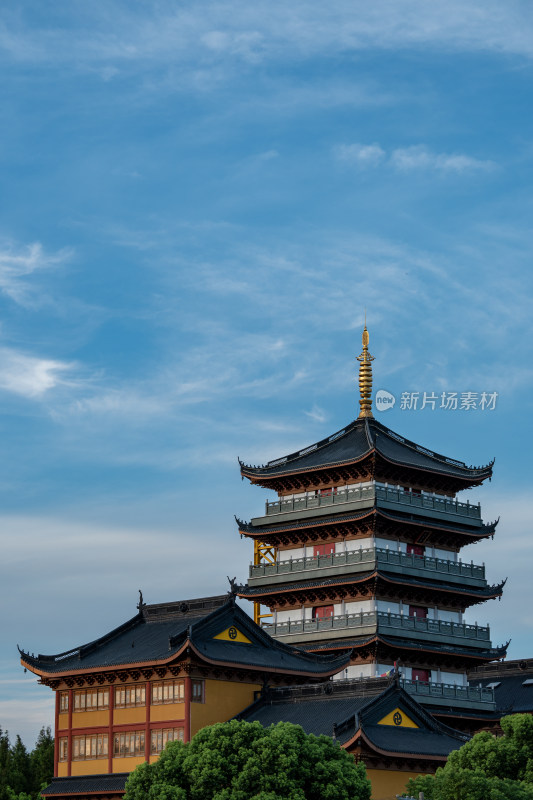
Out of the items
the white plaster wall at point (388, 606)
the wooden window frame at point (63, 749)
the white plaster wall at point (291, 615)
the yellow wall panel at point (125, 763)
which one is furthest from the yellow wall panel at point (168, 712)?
the white plaster wall at point (388, 606)

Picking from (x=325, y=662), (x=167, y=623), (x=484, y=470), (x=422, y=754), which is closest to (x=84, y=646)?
(x=167, y=623)

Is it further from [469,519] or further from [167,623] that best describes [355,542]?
[167,623]

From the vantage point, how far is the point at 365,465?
79.0 meters

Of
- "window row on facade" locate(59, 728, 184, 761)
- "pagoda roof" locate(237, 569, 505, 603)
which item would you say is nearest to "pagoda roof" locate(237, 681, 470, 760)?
"window row on facade" locate(59, 728, 184, 761)

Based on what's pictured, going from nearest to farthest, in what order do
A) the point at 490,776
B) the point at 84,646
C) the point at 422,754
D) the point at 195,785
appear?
the point at 195,785, the point at 490,776, the point at 422,754, the point at 84,646

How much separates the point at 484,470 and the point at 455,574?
731cm

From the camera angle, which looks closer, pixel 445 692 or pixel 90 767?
pixel 90 767

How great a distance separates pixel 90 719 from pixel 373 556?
64.7 ft

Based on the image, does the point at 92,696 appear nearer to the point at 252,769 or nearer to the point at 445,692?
the point at 252,769

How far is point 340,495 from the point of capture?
3108 inches

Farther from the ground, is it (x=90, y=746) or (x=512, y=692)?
(x=512, y=692)

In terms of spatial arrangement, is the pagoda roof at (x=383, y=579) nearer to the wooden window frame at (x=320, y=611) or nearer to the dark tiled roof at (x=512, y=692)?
the wooden window frame at (x=320, y=611)

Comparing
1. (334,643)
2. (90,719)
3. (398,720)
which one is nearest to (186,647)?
(90,719)

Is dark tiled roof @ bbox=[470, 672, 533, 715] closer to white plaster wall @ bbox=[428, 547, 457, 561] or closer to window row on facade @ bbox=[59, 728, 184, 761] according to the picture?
white plaster wall @ bbox=[428, 547, 457, 561]
